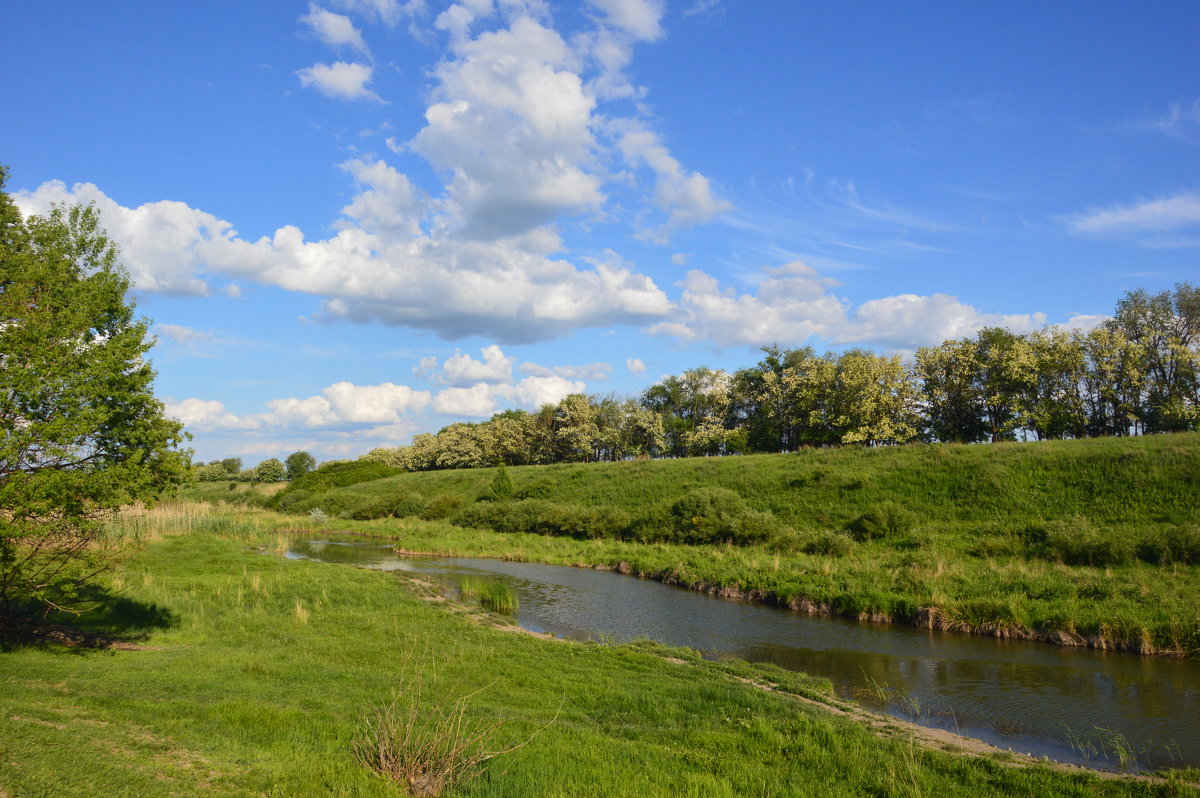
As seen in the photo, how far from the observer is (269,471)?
408 feet

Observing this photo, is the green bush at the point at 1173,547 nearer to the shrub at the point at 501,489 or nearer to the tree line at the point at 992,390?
the tree line at the point at 992,390

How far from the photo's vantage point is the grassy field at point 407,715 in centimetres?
725

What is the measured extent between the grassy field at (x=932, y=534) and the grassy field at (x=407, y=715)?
1034 cm

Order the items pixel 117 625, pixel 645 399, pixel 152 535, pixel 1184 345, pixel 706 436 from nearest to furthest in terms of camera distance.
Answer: pixel 117 625
pixel 152 535
pixel 1184 345
pixel 706 436
pixel 645 399

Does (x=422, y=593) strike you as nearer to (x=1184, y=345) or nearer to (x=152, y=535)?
(x=152, y=535)

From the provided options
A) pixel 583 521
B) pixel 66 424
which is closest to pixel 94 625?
pixel 66 424

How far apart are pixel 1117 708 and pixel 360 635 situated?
690 inches

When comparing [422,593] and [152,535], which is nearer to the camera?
[422,593]

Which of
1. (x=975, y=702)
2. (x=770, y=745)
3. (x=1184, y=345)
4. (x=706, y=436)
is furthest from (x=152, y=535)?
(x=1184, y=345)

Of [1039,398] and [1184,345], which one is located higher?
[1184,345]

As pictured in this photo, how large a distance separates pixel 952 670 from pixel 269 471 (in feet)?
429

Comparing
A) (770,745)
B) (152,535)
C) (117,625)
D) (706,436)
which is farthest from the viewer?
(706,436)

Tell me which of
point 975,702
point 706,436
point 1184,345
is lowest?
point 975,702

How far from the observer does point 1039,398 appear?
5491cm
